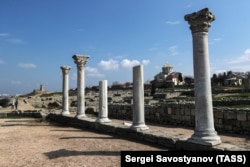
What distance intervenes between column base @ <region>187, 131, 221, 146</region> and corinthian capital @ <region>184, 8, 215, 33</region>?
116 inches

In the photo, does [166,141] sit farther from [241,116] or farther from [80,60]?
[80,60]

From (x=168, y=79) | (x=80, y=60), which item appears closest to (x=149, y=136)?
(x=80, y=60)

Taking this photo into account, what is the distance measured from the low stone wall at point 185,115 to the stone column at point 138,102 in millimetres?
4333

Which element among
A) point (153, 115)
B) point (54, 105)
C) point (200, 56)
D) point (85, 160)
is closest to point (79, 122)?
point (153, 115)

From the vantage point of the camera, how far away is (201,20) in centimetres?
811

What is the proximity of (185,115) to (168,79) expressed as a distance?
8465 centimetres

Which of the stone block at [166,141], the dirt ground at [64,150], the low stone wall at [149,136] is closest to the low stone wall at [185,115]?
the dirt ground at [64,150]

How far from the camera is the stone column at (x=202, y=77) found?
25.7ft

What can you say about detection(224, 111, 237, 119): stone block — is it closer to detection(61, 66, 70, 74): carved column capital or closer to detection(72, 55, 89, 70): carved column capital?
detection(72, 55, 89, 70): carved column capital

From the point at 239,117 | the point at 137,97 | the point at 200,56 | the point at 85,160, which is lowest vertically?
the point at 85,160

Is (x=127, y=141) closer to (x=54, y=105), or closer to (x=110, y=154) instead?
(x=110, y=154)

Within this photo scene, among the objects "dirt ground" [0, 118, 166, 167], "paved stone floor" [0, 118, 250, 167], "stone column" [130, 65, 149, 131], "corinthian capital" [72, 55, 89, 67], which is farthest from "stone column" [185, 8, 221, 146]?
"corinthian capital" [72, 55, 89, 67]

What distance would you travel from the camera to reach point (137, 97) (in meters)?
11.1

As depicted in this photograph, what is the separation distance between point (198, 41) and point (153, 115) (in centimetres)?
1046
